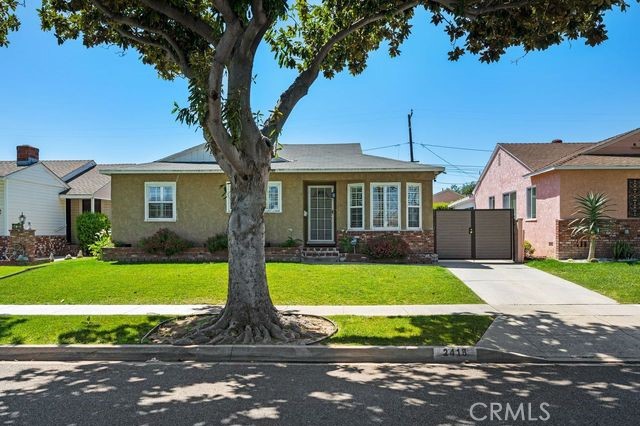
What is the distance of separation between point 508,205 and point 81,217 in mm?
20791

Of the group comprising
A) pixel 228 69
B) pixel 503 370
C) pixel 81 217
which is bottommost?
pixel 503 370

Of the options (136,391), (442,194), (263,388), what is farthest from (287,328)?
(442,194)

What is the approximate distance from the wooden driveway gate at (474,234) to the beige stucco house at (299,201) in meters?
0.80

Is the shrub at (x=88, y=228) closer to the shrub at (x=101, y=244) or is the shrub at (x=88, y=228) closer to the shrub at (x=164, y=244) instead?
the shrub at (x=101, y=244)

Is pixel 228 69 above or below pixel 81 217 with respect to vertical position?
above

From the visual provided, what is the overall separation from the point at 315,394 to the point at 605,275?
35.0ft

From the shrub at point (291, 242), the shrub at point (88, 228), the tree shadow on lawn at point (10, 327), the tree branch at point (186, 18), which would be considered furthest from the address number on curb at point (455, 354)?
the shrub at point (88, 228)

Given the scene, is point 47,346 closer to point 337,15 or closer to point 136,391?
point 136,391

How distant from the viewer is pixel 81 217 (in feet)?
67.2

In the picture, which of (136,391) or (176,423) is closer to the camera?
(176,423)

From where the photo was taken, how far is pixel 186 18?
749 cm

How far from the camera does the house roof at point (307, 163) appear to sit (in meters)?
16.0

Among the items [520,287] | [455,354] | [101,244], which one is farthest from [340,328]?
[101,244]

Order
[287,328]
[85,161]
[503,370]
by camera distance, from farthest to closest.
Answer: [85,161] → [287,328] → [503,370]
